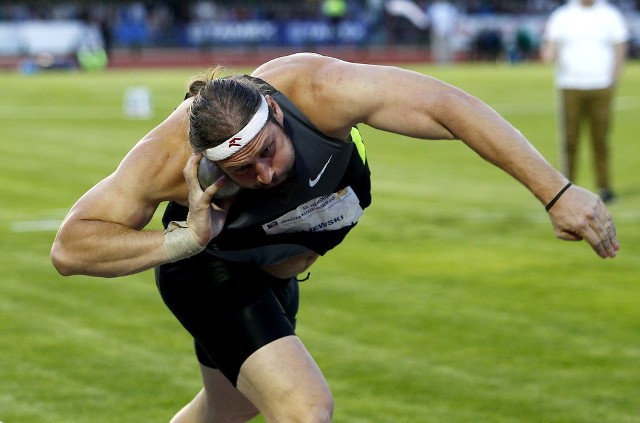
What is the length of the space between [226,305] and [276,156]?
74 cm

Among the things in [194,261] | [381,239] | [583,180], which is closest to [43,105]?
[583,180]

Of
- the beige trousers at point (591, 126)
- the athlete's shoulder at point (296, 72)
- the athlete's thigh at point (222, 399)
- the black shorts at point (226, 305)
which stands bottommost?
the beige trousers at point (591, 126)

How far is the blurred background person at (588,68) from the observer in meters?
14.4

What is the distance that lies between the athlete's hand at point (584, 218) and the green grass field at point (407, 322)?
244 centimetres

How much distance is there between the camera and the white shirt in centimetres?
1441

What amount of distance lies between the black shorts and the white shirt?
32.1 feet

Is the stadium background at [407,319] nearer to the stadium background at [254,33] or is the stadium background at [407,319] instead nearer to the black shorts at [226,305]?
the black shorts at [226,305]

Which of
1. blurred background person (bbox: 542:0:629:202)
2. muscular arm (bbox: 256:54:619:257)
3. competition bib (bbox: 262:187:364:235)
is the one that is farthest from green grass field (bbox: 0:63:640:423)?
muscular arm (bbox: 256:54:619:257)

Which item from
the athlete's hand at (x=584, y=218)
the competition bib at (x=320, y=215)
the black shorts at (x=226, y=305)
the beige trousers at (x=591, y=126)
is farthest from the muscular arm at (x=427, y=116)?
the beige trousers at (x=591, y=126)

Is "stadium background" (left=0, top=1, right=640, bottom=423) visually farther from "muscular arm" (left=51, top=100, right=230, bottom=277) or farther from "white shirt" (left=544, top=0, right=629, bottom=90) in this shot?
"muscular arm" (left=51, top=100, right=230, bottom=277)

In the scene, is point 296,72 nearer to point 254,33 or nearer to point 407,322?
point 407,322

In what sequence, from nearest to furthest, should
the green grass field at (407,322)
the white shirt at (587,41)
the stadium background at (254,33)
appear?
the green grass field at (407,322) < the white shirt at (587,41) < the stadium background at (254,33)

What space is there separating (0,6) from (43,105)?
78.6ft

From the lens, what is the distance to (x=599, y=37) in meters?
14.4
